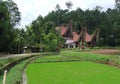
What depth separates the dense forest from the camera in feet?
129

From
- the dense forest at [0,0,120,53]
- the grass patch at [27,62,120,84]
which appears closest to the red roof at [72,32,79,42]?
the dense forest at [0,0,120,53]

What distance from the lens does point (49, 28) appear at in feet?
199

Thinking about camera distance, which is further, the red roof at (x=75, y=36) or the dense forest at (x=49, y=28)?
the red roof at (x=75, y=36)

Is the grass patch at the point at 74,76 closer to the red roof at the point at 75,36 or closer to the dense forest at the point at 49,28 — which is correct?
the dense forest at the point at 49,28

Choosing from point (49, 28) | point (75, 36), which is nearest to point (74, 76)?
point (49, 28)

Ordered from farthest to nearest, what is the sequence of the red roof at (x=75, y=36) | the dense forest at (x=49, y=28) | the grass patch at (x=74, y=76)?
the red roof at (x=75, y=36)
the dense forest at (x=49, y=28)
the grass patch at (x=74, y=76)

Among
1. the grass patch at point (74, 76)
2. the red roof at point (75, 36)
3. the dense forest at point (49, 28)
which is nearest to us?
the grass patch at point (74, 76)

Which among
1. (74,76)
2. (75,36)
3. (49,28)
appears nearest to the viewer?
(74,76)

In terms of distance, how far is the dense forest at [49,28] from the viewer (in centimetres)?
3944

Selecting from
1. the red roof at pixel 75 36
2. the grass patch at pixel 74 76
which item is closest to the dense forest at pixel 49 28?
the red roof at pixel 75 36

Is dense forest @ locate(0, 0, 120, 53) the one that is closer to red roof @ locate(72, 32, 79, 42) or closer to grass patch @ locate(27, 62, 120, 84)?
red roof @ locate(72, 32, 79, 42)

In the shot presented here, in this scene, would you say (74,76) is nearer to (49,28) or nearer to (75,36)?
(49,28)

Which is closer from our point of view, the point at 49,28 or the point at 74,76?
the point at 74,76

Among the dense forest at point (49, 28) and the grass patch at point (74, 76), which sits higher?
the dense forest at point (49, 28)
